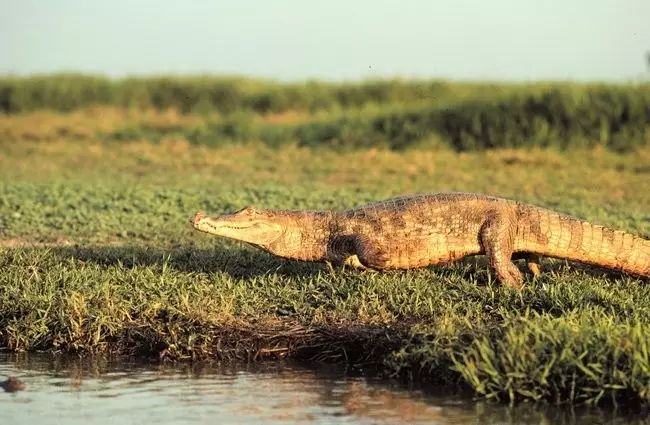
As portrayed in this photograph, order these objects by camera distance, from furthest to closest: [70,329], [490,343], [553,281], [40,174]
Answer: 1. [40,174]
2. [553,281]
3. [70,329]
4. [490,343]

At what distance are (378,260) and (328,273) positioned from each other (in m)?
0.42

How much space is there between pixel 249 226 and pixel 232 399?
2.37m

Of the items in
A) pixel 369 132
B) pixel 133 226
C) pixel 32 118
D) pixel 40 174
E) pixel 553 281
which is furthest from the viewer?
pixel 32 118

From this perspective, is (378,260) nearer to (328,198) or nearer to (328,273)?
(328,273)

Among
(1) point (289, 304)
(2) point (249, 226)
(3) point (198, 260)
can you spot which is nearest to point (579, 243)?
(1) point (289, 304)

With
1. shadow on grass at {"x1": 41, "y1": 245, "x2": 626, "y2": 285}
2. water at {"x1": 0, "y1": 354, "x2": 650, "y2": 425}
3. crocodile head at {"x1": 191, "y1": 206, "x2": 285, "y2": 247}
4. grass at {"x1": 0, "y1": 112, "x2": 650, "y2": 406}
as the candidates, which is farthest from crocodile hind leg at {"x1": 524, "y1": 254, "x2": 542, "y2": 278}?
water at {"x1": 0, "y1": 354, "x2": 650, "y2": 425}

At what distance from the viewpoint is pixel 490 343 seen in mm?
7195

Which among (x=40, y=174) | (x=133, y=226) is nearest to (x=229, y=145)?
(x=40, y=174)

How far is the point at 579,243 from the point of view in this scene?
30.5 feet

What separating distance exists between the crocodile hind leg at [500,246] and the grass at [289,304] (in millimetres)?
187

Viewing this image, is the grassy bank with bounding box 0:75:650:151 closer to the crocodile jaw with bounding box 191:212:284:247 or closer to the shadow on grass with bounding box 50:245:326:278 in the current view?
the shadow on grass with bounding box 50:245:326:278

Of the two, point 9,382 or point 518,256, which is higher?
point 518,256

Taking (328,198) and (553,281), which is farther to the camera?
(328,198)

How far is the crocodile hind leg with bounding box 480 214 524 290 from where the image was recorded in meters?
9.13
